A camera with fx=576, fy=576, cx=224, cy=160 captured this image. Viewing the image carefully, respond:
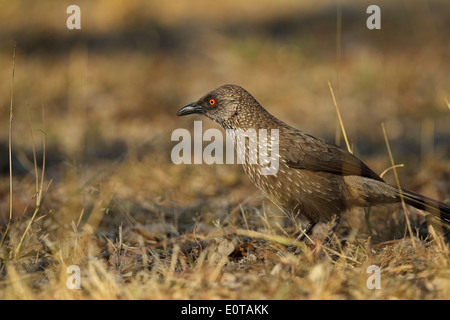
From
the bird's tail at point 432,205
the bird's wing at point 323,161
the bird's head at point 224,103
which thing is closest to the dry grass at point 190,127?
the bird's tail at point 432,205

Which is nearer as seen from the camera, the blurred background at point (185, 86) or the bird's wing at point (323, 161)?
the bird's wing at point (323, 161)

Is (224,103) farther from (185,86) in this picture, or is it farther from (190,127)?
(185,86)

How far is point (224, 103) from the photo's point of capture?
4.77m

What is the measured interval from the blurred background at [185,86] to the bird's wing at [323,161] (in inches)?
19.3

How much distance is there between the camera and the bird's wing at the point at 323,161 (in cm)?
433

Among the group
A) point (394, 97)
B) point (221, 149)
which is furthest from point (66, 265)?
point (394, 97)

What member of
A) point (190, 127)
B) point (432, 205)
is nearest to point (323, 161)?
point (432, 205)

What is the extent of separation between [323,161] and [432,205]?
0.84 metres

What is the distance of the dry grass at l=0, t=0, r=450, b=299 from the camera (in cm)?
345

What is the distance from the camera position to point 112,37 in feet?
36.8

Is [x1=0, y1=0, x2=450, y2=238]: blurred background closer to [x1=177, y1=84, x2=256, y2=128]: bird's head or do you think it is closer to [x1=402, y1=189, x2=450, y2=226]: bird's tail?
[x1=177, y1=84, x2=256, y2=128]: bird's head

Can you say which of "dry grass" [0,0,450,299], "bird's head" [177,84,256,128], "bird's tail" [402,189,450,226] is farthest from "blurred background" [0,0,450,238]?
"bird's tail" [402,189,450,226]

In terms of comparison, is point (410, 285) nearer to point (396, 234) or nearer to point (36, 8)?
point (396, 234)

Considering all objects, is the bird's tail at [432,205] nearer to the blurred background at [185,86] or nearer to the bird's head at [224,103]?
the blurred background at [185,86]
